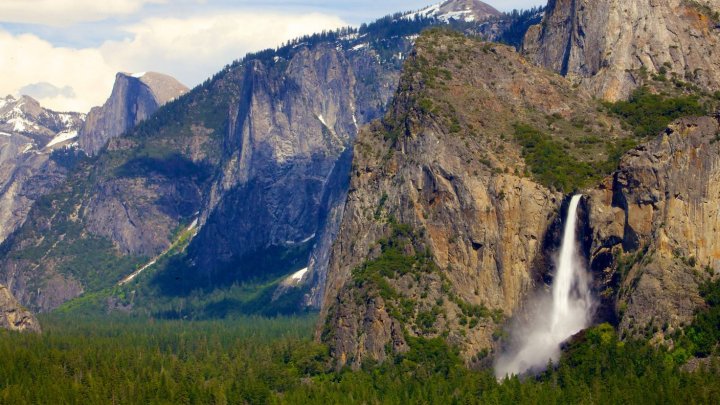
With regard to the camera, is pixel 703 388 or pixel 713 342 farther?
pixel 713 342

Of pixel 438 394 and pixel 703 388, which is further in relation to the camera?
pixel 438 394

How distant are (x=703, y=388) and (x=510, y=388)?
93.2 ft

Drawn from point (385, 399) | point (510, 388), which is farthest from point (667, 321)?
point (385, 399)

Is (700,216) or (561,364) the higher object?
(700,216)

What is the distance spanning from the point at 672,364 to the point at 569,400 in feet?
45.0

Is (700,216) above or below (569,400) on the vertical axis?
above

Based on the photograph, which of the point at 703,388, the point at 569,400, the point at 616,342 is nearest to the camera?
the point at 703,388

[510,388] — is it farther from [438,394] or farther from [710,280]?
[710,280]

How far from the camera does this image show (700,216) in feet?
655

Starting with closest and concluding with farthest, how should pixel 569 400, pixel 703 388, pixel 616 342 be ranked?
pixel 703 388, pixel 569 400, pixel 616 342

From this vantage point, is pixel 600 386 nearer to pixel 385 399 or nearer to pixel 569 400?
pixel 569 400

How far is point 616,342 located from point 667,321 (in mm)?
7198

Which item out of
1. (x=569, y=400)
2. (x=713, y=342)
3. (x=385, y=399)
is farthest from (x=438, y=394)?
(x=713, y=342)

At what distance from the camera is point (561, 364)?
655 ft
